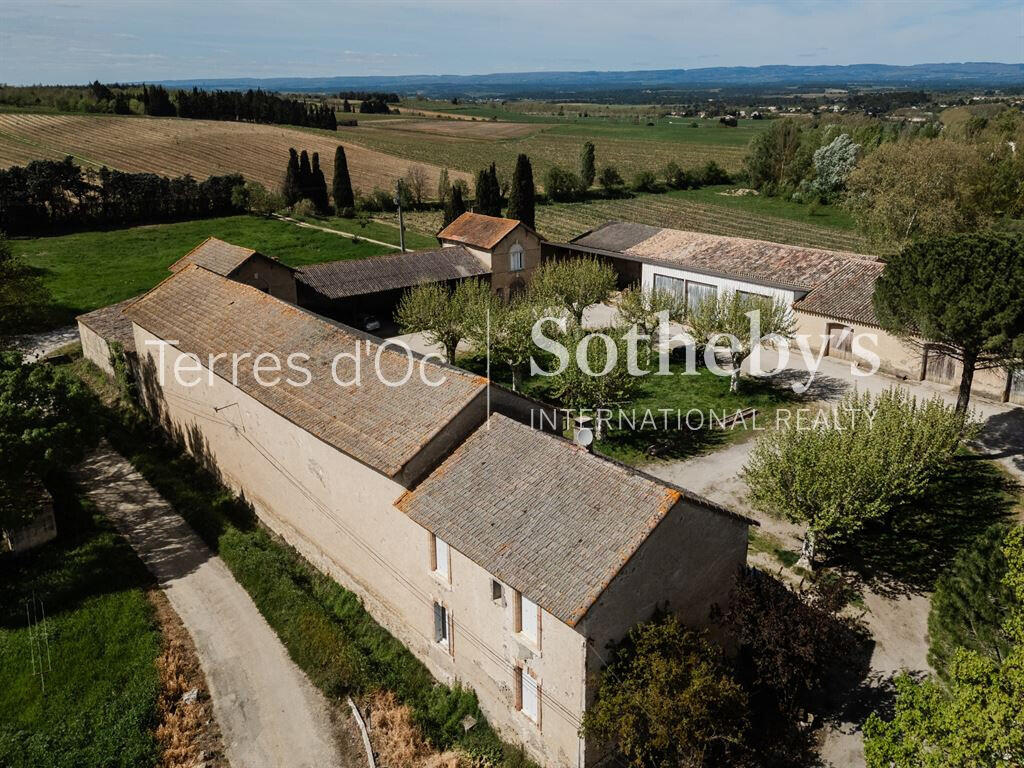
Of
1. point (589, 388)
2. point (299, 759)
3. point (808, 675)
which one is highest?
point (589, 388)

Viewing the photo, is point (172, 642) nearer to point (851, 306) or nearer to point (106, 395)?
point (106, 395)

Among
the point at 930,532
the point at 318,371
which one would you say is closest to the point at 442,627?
the point at 318,371

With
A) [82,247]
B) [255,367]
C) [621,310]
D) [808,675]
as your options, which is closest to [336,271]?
[621,310]

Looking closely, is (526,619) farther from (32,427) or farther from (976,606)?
(32,427)

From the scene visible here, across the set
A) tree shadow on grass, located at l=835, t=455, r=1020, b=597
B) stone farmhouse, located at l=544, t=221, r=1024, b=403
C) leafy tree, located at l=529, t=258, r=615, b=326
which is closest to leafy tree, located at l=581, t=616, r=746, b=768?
tree shadow on grass, located at l=835, t=455, r=1020, b=597

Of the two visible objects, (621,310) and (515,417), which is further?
(621,310)

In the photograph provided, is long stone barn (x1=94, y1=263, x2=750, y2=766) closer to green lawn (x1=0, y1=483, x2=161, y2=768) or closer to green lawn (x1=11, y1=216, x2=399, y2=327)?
green lawn (x1=0, y1=483, x2=161, y2=768)

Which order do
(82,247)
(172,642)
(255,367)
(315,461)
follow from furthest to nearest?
(82,247)
(255,367)
(315,461)
(172,642)
